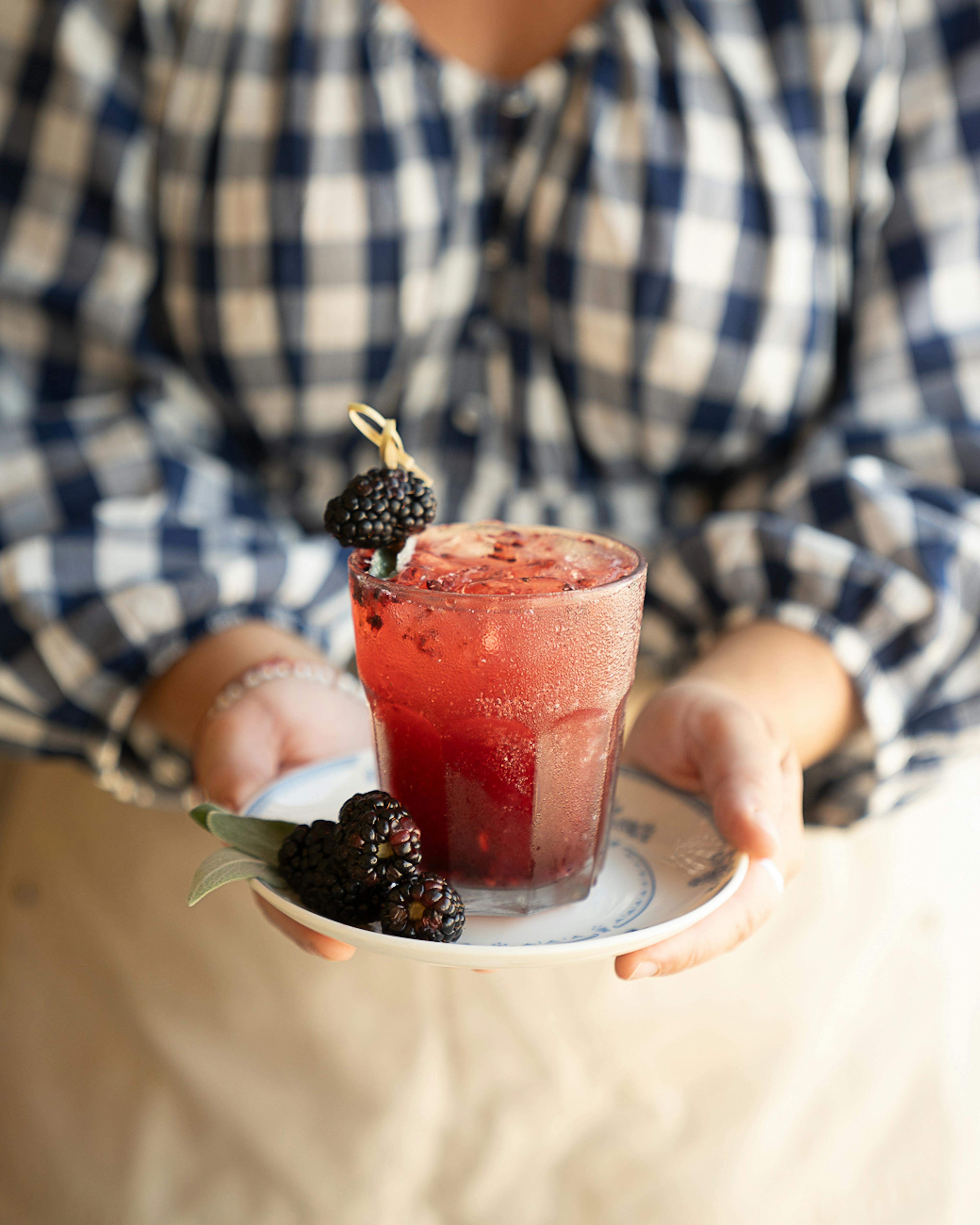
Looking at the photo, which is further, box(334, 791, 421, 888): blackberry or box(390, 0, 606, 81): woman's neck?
box(390, 0, 606, 81): woman's neck

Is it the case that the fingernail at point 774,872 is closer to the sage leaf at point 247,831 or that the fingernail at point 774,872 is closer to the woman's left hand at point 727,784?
the woman's left hand at point 727,784

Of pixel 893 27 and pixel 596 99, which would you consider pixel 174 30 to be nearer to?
pixel 596 99

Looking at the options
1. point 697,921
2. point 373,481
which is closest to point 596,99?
point 373,481

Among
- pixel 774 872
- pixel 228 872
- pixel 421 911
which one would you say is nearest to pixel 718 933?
pixel 774 872

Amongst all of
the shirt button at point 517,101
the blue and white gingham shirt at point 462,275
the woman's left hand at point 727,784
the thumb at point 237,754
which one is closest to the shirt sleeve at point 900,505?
the blue and white gingham shirt at point 462,275

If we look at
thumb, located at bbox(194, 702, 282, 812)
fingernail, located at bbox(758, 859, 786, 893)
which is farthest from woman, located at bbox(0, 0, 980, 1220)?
fingernail, located at bbox(758, 859, 786, 893)

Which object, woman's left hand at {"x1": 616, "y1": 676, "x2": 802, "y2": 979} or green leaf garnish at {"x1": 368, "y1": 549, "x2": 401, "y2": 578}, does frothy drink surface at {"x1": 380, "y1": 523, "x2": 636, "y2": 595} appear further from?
woman's left hand at {"x1": 616, "y1": 676, "x2": 802, "y2": 979}
